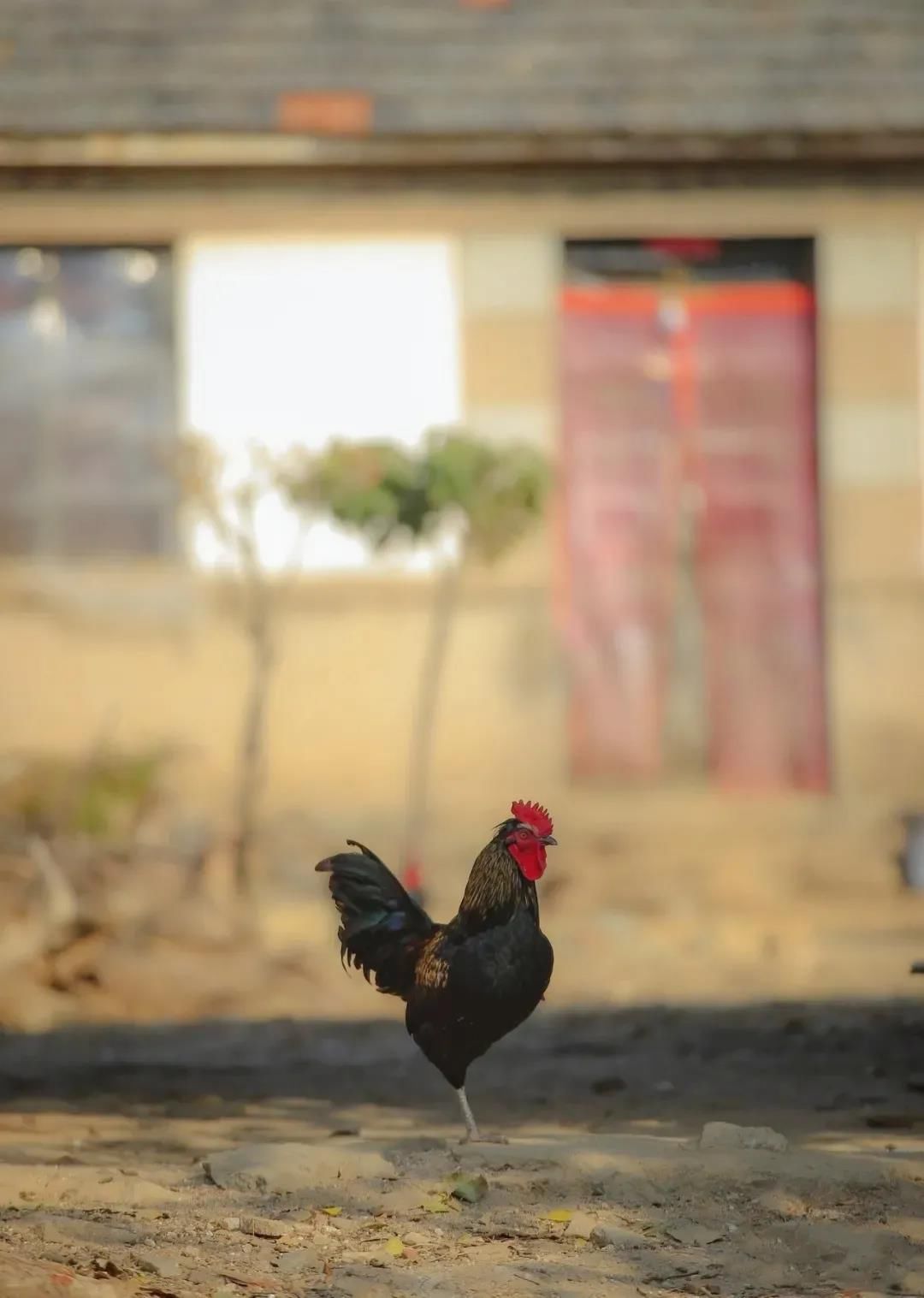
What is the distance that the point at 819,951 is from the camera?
33.7ft

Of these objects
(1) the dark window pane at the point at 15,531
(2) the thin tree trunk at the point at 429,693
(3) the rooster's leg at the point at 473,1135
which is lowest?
(3) the rooster's leg at the point at 473,1135

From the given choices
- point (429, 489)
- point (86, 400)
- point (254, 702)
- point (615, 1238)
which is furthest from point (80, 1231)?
point (86, 400)

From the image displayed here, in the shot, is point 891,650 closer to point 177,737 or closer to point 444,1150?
point 177,737

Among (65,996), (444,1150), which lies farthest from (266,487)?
(444,1150)

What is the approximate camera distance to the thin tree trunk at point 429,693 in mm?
12320

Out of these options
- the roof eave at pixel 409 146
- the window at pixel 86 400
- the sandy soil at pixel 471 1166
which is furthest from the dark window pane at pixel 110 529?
the sandy soil at pixel 471 1166

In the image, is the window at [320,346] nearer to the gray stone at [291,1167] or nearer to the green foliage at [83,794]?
the green foliage at [83,794]

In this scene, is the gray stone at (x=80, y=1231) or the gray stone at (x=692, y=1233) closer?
the gray stone at (x=80, y=1231)

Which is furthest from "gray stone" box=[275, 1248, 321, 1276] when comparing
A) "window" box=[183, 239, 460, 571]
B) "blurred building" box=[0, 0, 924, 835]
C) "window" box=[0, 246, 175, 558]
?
"window" box=[0, 246, 175, 558]

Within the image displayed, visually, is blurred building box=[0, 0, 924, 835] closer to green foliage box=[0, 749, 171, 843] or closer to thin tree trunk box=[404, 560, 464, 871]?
thin tree trunk box=[404, 560, 464, 871]

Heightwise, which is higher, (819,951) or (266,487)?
(266,487)

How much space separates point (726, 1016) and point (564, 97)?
20.1 ft

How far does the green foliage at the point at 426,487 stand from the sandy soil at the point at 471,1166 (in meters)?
3.52

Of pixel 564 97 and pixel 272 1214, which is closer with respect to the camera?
pixel 272 1214
